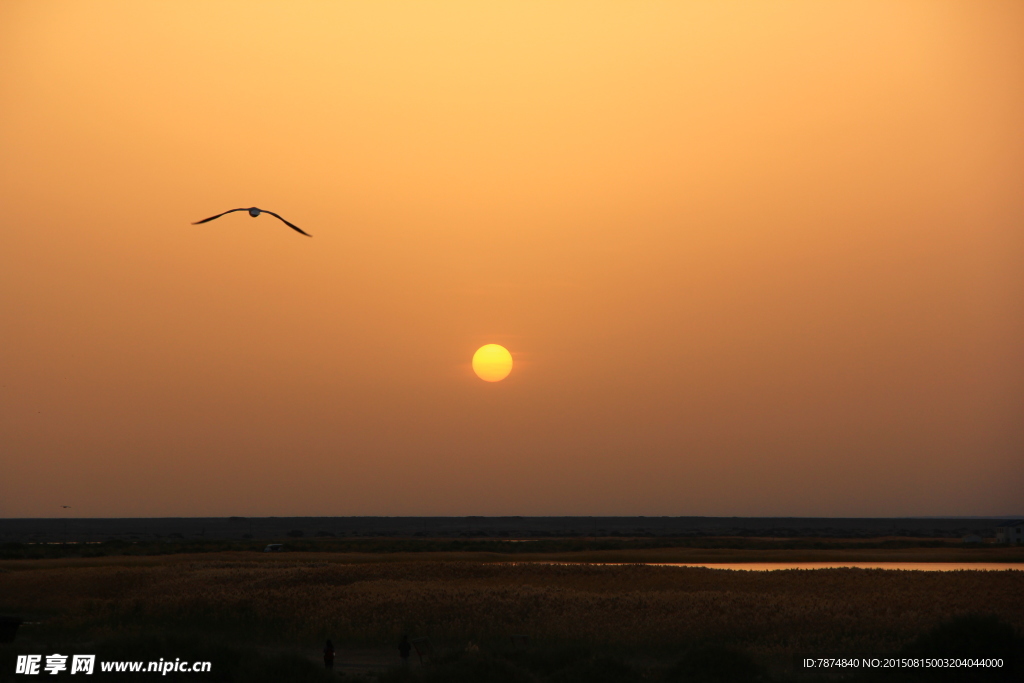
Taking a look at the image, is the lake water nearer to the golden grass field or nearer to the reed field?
the golden grass field

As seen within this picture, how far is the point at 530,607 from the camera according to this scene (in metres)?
37.3

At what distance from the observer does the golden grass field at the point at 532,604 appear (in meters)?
33.0

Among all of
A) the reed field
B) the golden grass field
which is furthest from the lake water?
the reed field

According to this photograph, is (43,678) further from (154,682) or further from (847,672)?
(847,672)

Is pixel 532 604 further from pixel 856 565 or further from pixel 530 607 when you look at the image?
pixel 856 565

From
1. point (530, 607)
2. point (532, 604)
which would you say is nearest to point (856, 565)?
point (532, 604)

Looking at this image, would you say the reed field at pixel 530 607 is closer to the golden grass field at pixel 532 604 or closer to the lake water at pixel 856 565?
the golden grass field at pixel 532 604

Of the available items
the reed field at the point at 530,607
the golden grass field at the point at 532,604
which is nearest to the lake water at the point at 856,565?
the golden grass field at the point at 532,604

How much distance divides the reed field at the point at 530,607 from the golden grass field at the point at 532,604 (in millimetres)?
82

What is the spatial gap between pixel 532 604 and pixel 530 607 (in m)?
0.57

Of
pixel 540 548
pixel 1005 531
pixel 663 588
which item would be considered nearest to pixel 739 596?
pixel 663 588

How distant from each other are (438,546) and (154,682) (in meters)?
79.0

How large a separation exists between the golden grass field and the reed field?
82mm

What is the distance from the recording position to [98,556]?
82.4 metres
